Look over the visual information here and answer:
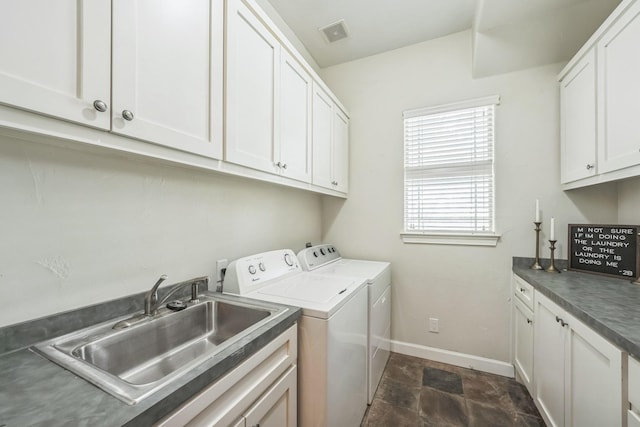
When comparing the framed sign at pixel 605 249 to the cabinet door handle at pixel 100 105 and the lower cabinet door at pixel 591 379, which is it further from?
the cabinet door handle at pixel 100 105

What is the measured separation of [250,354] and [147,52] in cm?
107

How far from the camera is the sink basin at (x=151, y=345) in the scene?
0.66m

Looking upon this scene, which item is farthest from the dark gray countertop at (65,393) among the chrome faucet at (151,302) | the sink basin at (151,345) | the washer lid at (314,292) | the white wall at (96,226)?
the washer lid at (314,292)

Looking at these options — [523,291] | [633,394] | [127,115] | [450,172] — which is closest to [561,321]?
[633,394]

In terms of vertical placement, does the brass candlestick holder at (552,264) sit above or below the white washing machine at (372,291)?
above

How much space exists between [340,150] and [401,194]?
725 mm

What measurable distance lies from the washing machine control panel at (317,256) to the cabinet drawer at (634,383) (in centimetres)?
160

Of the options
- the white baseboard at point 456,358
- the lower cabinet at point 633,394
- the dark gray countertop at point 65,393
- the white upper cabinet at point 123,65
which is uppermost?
the white upper cabinet at point 123,65

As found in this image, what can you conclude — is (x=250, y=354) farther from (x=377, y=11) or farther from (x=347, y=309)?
(x=377, y=11)

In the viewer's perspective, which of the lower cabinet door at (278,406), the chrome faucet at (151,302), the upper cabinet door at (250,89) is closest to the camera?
the lower cabinet door at (278,406)

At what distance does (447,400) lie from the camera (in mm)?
1801

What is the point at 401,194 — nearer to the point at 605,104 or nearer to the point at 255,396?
the point at 605,104

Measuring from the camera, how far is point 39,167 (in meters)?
0.85

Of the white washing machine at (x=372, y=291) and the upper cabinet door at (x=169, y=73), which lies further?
the white washing machine at (x=372, y=291)
